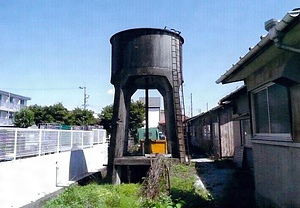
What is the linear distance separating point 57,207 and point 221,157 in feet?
34.0

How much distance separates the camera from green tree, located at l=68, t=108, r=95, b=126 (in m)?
29.8

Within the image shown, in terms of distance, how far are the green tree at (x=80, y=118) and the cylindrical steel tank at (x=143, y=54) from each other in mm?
19973

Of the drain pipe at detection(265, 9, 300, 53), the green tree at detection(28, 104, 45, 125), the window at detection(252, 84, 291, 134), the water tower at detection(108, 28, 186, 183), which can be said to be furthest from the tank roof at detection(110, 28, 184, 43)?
the green tree at detection(28, 104, 45, 125)

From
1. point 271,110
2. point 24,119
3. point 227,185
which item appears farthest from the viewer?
point 24,119

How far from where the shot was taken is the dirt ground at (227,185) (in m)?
6.23

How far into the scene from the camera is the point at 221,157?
1412 centimetres

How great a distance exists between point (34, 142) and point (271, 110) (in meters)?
5.93

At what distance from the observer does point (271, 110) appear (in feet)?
16.8

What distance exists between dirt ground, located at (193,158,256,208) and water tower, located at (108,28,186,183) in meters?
1.46

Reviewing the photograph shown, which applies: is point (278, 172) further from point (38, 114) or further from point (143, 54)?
point (38, 114)

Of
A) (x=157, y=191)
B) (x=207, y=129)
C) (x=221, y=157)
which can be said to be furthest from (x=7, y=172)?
(x=207, y=129)

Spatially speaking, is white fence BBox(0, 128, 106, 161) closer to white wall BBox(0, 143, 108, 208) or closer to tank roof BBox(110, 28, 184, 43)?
white wall BBox(0, 143, 108, 208)

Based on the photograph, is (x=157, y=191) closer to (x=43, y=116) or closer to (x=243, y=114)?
(x=243, y=114)

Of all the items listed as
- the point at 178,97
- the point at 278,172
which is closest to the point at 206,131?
the point at 178,97
